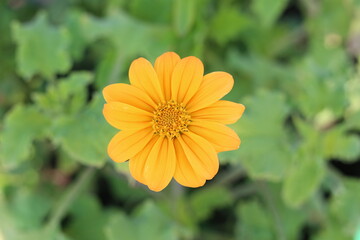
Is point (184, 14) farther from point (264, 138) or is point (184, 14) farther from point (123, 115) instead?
point (123, 115)

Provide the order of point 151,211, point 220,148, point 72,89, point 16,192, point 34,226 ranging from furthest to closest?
point 16,192 → point 34,226 → point 151,211 → point 72,89 → point 220,148

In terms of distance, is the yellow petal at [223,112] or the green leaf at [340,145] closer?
the yellow petal at [223,112]

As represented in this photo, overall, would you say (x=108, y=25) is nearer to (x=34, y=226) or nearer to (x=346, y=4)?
(x=34, y=226)

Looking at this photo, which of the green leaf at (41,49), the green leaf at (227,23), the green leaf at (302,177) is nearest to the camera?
the green leaf at (302,177)

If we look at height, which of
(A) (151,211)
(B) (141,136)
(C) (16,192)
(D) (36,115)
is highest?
(B) (141,136)

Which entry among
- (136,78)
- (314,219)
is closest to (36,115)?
(136,78)

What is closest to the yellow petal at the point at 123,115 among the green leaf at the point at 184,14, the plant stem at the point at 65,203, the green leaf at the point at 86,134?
the green leaf at the point at 86,134

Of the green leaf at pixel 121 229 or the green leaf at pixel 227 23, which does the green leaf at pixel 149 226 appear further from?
the green leaf at pixel 227 23
